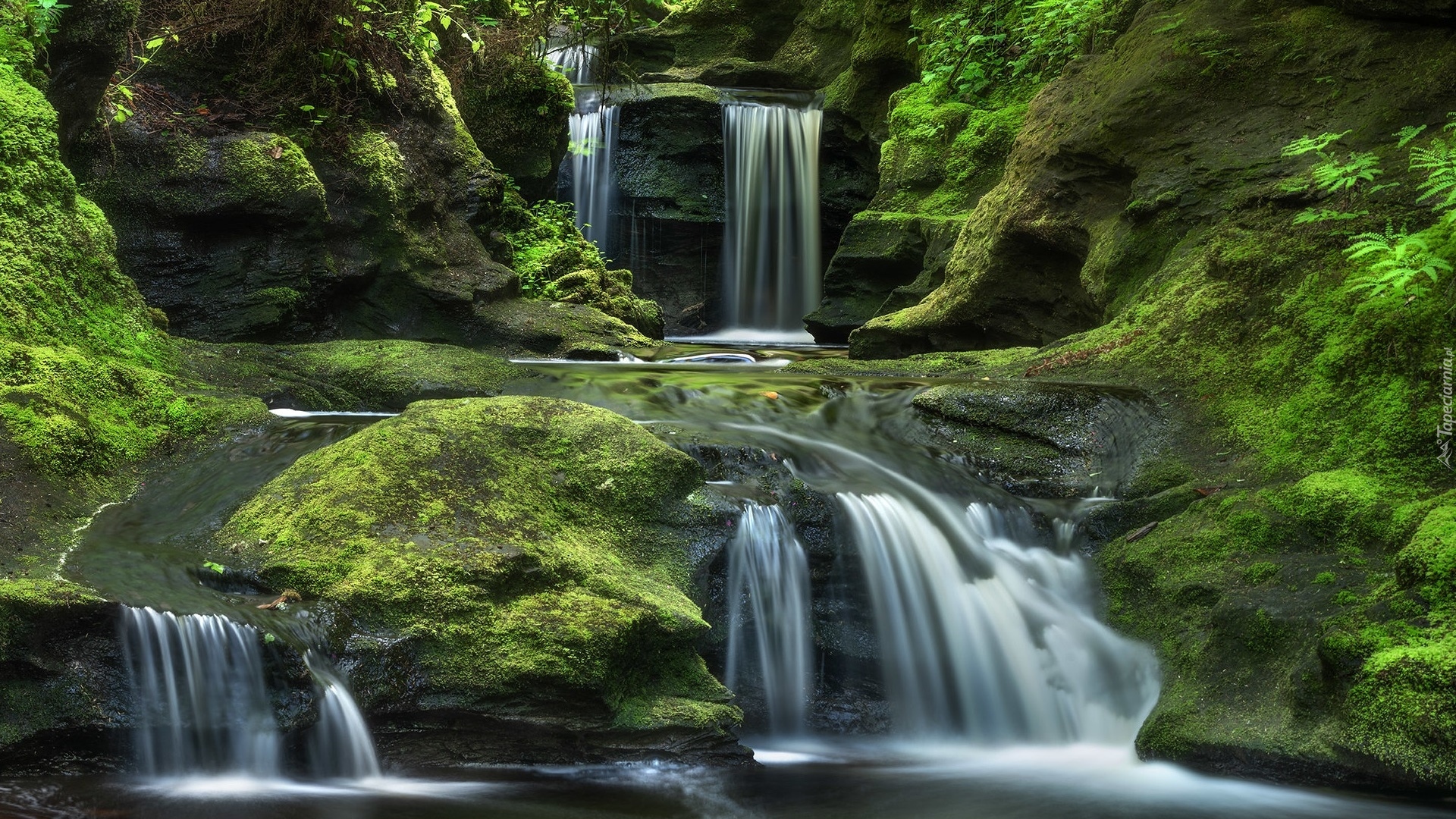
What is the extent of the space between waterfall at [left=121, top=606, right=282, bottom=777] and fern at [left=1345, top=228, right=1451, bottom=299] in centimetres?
510

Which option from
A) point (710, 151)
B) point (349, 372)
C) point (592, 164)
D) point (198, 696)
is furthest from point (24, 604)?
point (710, 151)

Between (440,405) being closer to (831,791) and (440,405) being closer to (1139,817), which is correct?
(831,791)

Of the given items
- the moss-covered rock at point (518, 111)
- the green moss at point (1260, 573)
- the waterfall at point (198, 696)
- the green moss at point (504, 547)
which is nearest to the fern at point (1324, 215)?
the green moss at point (1260, 573)

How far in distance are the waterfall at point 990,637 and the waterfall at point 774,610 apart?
39 centimetres

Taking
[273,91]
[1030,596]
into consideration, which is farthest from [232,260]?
[1030,596]

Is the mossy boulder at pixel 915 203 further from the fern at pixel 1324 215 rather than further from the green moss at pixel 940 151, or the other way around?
the fern at pixel 1324 215

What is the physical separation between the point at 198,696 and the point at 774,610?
2.49 m

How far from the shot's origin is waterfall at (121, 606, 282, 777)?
12.0 ft

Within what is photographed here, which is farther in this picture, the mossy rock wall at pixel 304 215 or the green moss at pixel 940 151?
the green moss at pixel 940 151

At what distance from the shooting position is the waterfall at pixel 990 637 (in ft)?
16.4

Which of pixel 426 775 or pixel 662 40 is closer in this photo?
pixel 426 775

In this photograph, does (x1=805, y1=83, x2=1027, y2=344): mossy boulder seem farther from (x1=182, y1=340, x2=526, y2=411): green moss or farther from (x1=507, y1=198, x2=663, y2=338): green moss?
(x1=182, y1=340, x2=526, y2=411): green moss

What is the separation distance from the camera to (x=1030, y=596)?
5375 millimetres

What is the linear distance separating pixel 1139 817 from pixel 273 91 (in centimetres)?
862
